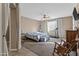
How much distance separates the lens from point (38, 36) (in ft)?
5.41

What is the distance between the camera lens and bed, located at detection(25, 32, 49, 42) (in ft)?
5.32

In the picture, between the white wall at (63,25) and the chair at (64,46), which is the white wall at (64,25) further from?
the chair at (64,46)

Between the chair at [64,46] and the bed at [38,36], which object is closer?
the chair at [64,46]

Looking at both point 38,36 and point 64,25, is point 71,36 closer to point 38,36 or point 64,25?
point 64,25

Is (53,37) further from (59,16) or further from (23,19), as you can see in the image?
(23,19)

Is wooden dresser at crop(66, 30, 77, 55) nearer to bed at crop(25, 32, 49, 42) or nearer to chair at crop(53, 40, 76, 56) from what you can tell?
chair at crop(53, 40, 76, 56)

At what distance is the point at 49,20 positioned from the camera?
1700mm

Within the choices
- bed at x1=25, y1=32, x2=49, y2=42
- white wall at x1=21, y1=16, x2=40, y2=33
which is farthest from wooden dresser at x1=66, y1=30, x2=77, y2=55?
white wall at x1=21, y1=16, x2=40, y2=33

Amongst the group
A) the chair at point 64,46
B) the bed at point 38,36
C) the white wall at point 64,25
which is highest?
the white wall at point 64,25

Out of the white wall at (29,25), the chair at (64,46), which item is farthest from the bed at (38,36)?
the chair at (64,46)

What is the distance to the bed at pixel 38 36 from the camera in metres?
1.62

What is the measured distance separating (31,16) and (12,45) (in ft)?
1.75

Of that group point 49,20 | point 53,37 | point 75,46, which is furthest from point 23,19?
point 75,46

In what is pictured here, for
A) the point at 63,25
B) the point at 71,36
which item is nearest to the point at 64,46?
the point at 71,36
